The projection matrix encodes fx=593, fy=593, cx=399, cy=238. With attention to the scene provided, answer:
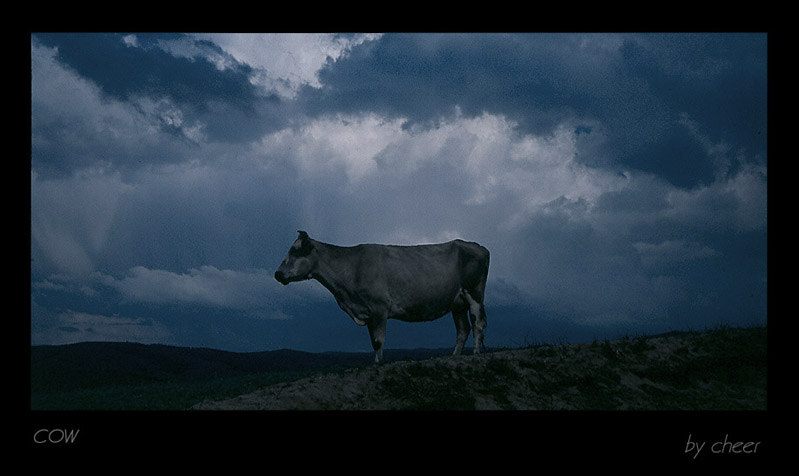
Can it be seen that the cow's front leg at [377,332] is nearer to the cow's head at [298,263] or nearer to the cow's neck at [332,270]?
the cow's neck at [332,270]

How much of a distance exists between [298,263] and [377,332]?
286cm

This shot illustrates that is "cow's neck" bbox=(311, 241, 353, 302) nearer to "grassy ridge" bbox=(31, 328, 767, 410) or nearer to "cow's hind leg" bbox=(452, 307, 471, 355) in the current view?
"grassy ridge" bbox=(31, 328, 767, 410)

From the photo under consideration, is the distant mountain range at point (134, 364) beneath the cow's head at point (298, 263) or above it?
beneath

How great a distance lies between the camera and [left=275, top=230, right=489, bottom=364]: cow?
52.0ft

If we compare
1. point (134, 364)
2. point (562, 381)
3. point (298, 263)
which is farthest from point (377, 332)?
point (134, 364)

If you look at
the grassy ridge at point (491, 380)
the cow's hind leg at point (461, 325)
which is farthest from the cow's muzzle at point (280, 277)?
the cow's hind leg at point (461, 325)

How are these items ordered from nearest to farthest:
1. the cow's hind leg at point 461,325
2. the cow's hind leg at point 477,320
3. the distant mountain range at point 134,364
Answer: the distant mountain range at point 134,364, the cow's hind leg at point 477,320, the cow's hind leg at point 461,325

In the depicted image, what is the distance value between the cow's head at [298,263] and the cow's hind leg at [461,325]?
4558 mm

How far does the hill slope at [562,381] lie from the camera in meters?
11.6

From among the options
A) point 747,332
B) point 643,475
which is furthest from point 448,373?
point 747,332

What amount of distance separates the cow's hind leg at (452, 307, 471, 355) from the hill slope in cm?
258

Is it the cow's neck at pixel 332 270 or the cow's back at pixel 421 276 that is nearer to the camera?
the cow's back at pixel 421 276

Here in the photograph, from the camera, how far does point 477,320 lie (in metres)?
17.1

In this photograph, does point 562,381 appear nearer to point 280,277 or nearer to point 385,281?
point 385,281
